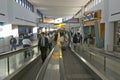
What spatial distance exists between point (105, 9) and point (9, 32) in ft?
33.2

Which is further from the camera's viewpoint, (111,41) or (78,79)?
(111,41)

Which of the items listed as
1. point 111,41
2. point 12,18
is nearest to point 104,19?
point 111,41

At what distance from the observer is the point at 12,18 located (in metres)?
21.4

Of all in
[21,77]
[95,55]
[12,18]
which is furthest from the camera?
[12,18]

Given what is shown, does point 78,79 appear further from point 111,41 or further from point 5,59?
point 111,41

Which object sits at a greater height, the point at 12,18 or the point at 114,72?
the point at 12,18

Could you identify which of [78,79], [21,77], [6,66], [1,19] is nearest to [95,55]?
[78,79]

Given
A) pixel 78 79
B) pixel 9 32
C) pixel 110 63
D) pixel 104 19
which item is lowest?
pixel 78 79

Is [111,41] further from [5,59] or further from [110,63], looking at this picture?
[5,59]

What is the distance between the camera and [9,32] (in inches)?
822

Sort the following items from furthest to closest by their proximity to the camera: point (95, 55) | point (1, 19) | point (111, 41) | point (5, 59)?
point (111, 41) < point (1, 19) < point (95, 55) < point (5, 59)

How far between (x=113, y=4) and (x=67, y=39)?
5.75 m

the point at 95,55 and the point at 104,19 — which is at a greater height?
the point at 104,19

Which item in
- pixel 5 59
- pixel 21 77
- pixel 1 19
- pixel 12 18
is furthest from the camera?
pixel 12 18
